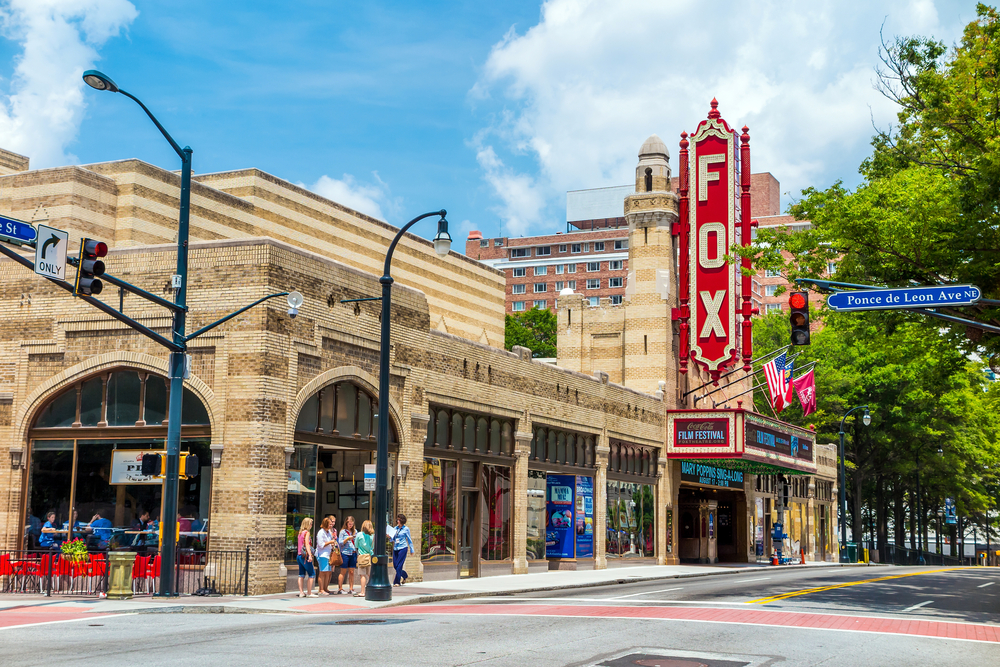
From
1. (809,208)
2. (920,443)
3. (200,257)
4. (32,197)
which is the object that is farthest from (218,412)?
(920,443)

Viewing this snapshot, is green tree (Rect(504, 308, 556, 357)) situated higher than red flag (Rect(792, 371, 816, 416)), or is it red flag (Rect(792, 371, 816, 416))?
green tree (Rect(504, 308, 556, 357))

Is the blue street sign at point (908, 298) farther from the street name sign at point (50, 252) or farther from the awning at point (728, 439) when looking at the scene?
the awning at point (728, 439)

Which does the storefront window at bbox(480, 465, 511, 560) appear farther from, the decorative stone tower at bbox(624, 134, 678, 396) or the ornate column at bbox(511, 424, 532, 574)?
the decorative stone tower at bbox(624, 134, 678, 396)

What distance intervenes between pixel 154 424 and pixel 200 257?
4.01m

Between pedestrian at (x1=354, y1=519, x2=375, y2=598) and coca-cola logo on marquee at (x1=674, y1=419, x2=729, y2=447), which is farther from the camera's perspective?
coca-cola logo on marquee at (x1=674, y1=419, x2=729, y2=447)

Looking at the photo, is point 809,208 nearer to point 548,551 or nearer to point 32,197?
point 548,551

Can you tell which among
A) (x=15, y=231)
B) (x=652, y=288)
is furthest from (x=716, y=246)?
(x=15, y=231)

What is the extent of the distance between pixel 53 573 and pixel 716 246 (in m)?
30.9

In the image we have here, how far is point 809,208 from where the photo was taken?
87.6 feet

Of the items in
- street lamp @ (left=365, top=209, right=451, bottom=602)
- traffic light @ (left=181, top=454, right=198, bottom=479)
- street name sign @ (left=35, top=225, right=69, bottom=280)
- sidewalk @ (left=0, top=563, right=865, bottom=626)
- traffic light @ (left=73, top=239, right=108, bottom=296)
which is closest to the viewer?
street name sign @ (left=35, top=225, right=69, bottom=280)

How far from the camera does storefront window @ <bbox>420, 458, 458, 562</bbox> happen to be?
2886 centimetres

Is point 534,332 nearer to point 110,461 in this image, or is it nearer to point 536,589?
point 536,589

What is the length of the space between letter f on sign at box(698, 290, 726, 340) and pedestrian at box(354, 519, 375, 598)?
24.6m

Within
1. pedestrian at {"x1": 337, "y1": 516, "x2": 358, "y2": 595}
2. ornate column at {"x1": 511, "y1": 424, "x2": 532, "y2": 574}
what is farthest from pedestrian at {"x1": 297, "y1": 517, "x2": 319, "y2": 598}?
ornate column at {"x1": 511, "y1": 424, "x2": 532, "y2": 574}
